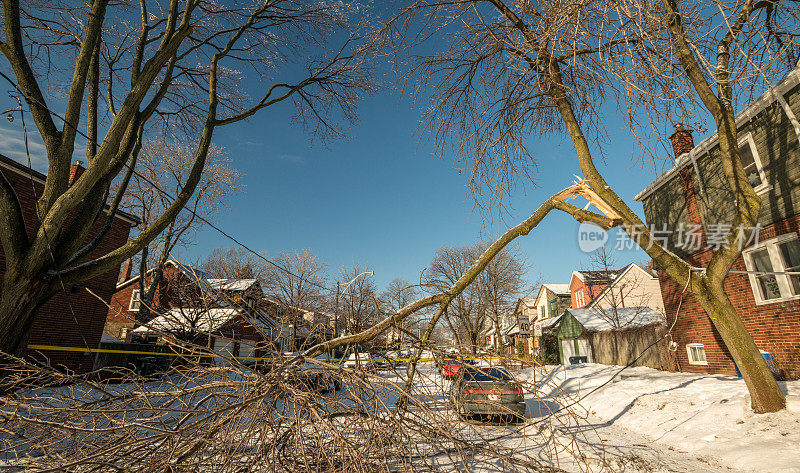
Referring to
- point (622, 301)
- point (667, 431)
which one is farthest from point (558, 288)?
point (667, 431)

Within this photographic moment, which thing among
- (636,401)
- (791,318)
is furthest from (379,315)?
(791,318)

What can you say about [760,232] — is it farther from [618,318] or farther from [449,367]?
[449,367]

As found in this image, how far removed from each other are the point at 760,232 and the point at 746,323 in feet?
8.25

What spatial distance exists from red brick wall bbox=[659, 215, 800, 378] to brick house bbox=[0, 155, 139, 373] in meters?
18.0

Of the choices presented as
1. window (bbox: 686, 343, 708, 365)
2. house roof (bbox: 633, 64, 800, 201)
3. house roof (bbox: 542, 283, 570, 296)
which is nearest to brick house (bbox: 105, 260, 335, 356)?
house roof (bbox: 633, 64, 800, 201)

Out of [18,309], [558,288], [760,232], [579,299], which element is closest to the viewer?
[18,309]

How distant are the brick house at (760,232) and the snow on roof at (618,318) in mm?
3650

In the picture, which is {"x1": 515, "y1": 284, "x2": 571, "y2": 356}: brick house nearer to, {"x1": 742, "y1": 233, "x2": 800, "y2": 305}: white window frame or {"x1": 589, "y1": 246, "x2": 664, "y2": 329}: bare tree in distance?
{"x1": 589, "y1": 246, "x2": 664, "y2": 329}: bare tree in distance

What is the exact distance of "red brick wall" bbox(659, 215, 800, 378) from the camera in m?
8.49

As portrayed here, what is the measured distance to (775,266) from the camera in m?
9.01

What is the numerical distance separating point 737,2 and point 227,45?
946cm

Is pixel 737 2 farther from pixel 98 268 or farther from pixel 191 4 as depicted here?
pixel 98 268

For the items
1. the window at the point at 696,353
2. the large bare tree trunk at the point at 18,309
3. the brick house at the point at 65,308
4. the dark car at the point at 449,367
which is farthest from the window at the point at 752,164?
the brick house at the point at 65,308

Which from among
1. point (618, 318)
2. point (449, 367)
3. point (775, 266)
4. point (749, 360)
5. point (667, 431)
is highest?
point (775, 266)
